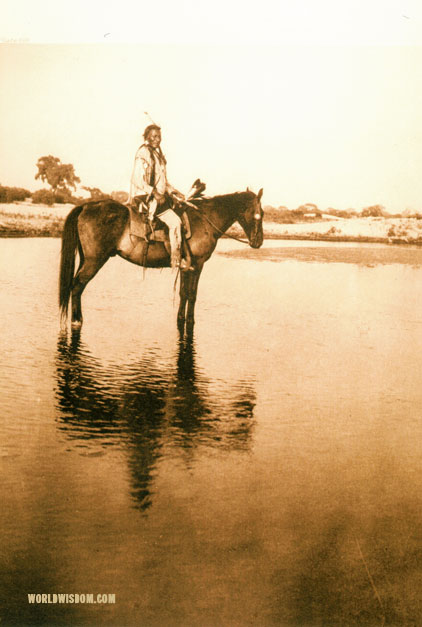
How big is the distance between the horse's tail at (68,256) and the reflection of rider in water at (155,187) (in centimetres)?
31

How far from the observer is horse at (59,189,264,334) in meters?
3.13

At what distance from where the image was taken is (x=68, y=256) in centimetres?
316

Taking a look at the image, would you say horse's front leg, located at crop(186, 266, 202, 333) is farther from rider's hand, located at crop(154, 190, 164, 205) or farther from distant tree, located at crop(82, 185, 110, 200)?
distant tree, located at crop(82, 185, 110, 200)

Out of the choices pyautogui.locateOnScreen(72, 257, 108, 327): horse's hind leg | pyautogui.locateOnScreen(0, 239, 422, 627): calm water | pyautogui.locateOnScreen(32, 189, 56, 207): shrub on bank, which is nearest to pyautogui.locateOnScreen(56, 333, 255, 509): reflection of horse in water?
pyautogui.locateOnScreen(0, 239, 422, 627): calm water

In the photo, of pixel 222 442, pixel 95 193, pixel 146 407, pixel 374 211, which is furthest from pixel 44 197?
pixel 374 211

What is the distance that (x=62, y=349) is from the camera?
120 inches

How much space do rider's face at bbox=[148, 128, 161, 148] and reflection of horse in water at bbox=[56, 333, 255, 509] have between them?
991 mm

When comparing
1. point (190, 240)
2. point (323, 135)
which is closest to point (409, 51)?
point (323, 135)

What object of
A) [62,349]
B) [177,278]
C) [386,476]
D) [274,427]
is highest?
[177,278]

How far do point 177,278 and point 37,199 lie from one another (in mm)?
795

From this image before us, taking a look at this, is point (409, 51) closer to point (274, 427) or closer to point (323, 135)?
point (323, 135)

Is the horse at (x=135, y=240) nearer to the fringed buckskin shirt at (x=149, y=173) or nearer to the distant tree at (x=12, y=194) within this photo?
the fringed buckskin shirt at (x=149, y=173)

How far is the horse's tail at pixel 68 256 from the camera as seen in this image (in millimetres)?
3129

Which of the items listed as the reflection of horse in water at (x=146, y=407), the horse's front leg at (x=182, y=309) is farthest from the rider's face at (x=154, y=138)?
the reflection of horse in water at (x=146, y=407)
